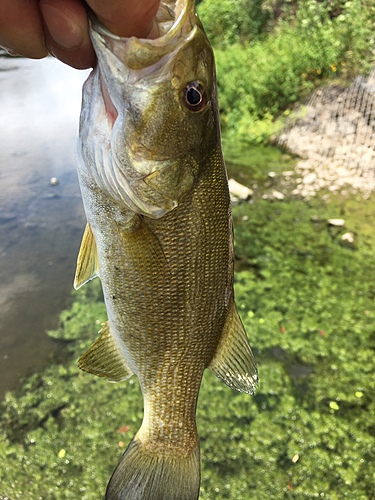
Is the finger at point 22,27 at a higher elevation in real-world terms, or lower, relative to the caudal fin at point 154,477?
higher

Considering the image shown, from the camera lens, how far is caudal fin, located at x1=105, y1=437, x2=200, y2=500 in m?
1.45

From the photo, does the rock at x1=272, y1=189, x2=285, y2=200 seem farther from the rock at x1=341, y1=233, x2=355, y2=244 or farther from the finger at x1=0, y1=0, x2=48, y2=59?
the finger at x1=0, y1=0, x2=48, y2=59

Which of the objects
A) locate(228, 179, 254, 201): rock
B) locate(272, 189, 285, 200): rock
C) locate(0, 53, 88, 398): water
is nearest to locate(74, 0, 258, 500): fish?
locate(0, 53, 88, 398): water

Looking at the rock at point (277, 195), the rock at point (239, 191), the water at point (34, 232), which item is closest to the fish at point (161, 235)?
the water at point (34, 232)

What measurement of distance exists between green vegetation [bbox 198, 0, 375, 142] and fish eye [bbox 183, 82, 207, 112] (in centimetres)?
728

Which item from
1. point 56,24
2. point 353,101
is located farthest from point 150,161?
point 353,101

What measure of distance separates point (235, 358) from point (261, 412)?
1.92m

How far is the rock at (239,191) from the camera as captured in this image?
6000 mm

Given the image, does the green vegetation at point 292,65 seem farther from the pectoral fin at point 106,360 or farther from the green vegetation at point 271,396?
the pectoral fin at point 106,360

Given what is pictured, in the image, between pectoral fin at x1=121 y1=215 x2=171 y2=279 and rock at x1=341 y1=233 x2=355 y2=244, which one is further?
rock at x1=341 y1=233 x2=355 y2=244

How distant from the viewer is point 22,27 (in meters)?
0.97

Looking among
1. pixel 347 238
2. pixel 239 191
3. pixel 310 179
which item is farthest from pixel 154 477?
pixel 310 179

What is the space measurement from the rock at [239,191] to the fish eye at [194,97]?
495 centimetres

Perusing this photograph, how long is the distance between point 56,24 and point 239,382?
54.0 inches
